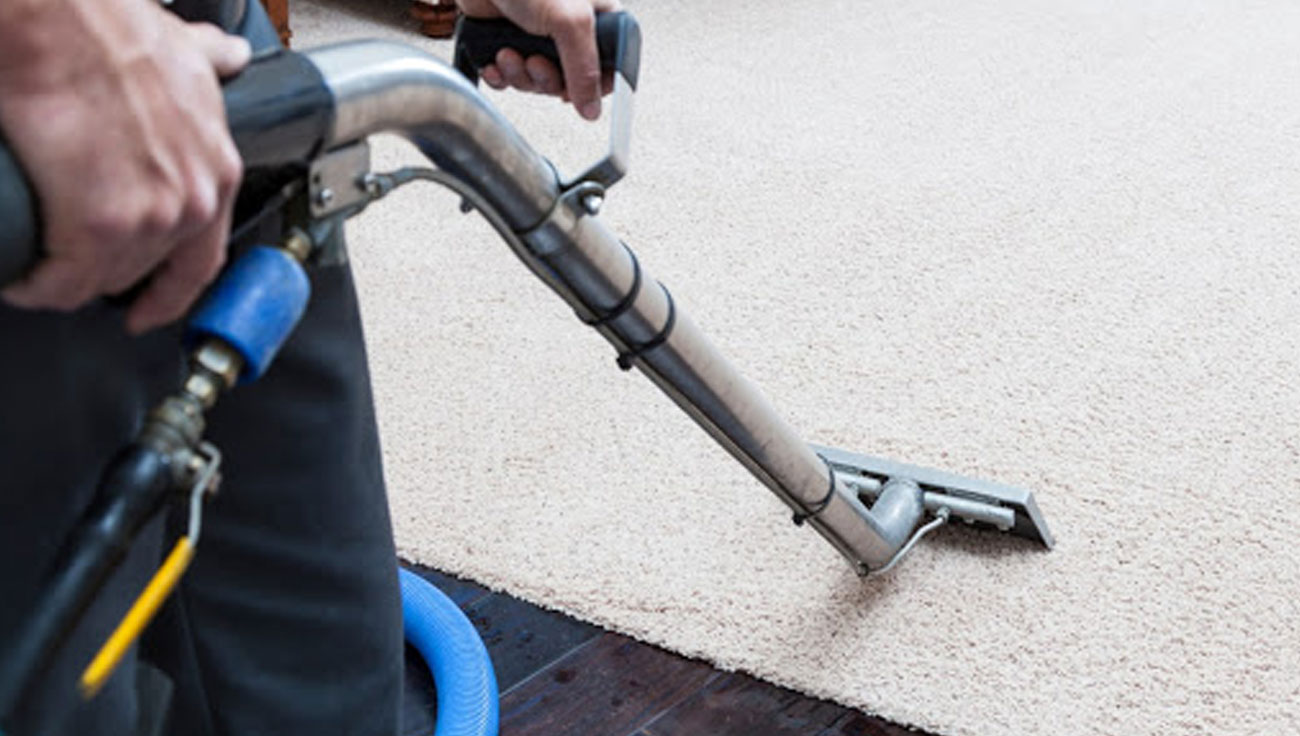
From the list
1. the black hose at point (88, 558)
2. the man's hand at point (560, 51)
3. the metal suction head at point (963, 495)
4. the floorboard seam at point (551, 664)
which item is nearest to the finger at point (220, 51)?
the black hose at point (88, 558)

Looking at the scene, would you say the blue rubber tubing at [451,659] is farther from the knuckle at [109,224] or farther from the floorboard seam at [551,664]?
the knuckle at [109,224]

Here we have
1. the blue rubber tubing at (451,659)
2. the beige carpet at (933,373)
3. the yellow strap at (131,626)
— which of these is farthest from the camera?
the beige carpet at (933,373)

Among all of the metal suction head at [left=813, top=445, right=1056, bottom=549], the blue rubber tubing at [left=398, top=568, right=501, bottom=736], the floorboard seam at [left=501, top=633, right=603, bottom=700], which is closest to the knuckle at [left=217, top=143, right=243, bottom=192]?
the blue rubber tubing at [left=398, top=568, right=501, bottom=736]

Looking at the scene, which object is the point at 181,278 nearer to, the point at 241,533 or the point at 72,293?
the point at 72,293

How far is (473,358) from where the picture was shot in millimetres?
1686

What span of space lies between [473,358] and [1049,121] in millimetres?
1045

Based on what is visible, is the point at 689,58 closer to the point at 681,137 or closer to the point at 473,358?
the point at 681,137

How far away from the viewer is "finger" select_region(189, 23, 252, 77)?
1.73 ft

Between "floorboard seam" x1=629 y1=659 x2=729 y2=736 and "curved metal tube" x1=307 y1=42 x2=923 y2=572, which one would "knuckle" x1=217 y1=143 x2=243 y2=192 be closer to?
"curved metal tube" x1=307 y1=42 x2=923 y2=572

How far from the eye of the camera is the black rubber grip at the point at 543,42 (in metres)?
0.84

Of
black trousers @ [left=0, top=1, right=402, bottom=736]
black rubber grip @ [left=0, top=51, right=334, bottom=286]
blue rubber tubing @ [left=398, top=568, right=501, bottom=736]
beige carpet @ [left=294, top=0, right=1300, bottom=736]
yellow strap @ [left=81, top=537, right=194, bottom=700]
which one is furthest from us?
beige carpet @ [left=294, top=0, right=1300, bottom=736]

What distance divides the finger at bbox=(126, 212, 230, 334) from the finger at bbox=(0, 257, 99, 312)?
3cm

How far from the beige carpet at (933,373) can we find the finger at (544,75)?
1.84 ft

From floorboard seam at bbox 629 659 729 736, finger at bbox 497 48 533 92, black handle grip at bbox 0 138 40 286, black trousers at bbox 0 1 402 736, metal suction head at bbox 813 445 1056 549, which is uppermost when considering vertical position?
black handle grip at bbox 0 138 40 286
